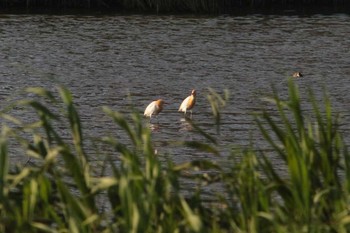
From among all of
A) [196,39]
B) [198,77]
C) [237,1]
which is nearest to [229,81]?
[198,77]

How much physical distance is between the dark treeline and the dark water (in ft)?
3.72

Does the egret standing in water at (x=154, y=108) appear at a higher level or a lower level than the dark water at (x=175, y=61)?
higher

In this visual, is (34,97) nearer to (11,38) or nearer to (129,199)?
(11,38)


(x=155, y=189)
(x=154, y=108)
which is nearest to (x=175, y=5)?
(x=154, y=108)

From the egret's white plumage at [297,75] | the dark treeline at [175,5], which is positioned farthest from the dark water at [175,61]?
the dark treeline at [175,5]

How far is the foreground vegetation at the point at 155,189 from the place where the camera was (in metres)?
4.66

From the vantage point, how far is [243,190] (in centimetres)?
495

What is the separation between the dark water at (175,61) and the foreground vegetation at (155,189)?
6273mm

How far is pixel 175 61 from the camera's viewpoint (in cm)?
1977

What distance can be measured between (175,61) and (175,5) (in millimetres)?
7349

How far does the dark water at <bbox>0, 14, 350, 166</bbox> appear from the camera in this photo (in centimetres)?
1466

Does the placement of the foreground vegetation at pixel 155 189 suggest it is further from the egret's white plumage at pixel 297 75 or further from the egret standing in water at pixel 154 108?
the egret's white plumage at pixel 297 75

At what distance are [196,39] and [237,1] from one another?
5873mm

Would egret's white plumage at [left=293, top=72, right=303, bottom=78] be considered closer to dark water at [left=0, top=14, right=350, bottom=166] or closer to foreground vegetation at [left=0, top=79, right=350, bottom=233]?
dark water at [left=0, top=14, right=350, bottom=166]
